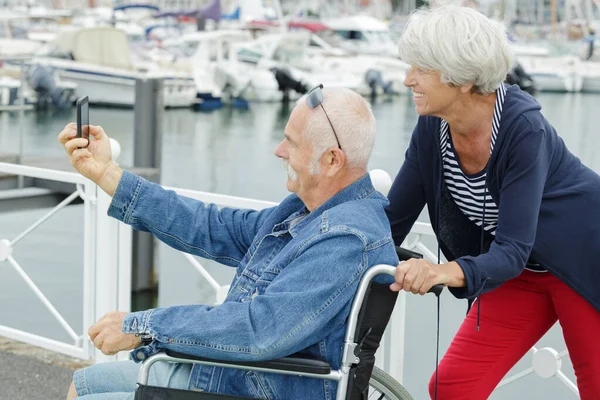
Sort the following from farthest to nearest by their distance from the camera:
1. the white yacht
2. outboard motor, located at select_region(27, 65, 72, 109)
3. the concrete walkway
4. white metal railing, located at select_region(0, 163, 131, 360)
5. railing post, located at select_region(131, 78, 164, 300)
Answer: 1. the white yacht
2. outboard motor, located at select_region(27, 65, 72, 109)
3. railing post, located at select_region(131, 78, 164, 300)
4. white metal railing, located at select_region(0, 163, 131, 360)
5. the concrete walkway

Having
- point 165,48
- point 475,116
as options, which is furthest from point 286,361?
point 165,48

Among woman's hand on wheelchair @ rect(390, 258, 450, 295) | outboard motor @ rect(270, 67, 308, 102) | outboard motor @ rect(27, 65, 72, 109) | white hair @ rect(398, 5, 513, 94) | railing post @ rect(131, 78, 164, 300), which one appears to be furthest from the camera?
outboard motor @ rect(270, 67, 308, 102)

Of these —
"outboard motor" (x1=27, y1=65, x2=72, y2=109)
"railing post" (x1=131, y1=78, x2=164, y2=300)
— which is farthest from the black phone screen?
"outboard motor" (x1=27, y1=65, x2=72, y2=109)

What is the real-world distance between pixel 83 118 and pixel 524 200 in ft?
3.86

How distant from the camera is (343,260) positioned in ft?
7.44

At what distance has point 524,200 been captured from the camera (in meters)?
2.35

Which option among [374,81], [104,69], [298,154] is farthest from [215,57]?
[298,154]

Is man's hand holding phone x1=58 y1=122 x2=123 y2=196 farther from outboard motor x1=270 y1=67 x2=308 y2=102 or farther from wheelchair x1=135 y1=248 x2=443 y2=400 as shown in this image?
outboard motor x1=270 y1=67 x2=308 y2=102

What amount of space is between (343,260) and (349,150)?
0.28 meters

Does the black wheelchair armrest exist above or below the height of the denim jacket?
below

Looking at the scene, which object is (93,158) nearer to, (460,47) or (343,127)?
(343,127)

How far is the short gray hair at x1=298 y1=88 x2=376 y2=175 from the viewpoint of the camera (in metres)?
2.36

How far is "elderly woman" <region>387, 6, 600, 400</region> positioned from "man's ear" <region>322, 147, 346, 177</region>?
25 centimetres

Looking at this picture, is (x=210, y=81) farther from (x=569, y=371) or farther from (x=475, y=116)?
(x=475, y=116)
